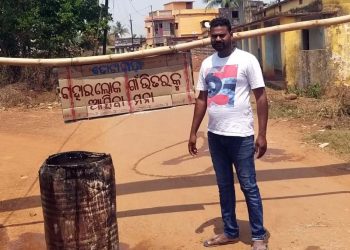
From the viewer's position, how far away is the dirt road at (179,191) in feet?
14.5

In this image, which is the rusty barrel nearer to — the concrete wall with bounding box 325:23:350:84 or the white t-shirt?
the white t-shirt

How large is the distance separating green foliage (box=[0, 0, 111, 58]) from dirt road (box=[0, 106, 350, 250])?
23.4 ft

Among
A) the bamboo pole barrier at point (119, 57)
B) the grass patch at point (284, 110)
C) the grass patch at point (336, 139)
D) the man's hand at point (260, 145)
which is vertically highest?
the bamboo pole barrier at point (119, 57)

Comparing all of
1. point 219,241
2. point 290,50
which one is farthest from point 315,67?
point 219,241

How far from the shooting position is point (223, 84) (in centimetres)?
378

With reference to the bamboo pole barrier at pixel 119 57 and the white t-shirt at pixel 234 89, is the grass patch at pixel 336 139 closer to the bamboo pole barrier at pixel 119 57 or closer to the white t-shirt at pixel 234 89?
the bamboo pole barrier at pixel 119 57

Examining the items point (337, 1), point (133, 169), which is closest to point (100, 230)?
point (133, 169)

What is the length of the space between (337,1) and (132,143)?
8166mm

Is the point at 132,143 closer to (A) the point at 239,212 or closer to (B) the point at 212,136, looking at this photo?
(A) the point at 239,212

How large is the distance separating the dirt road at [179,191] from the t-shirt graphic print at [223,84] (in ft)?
4.20

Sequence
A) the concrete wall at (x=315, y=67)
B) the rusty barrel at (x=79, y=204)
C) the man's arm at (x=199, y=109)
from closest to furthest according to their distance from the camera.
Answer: the rusty barrel at (x=79, y=204) → the man's arm at (x=199, y=109) → the concrete wall at (x=315, y=67)

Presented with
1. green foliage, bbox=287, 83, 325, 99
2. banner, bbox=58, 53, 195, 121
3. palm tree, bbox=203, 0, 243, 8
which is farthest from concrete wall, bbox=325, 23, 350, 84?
palm tree, bbox=203, 0, 243, 8

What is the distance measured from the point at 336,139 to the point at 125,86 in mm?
4347

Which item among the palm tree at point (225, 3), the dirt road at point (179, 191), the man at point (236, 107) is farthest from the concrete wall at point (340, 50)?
the palm tree at point (225, 3)
